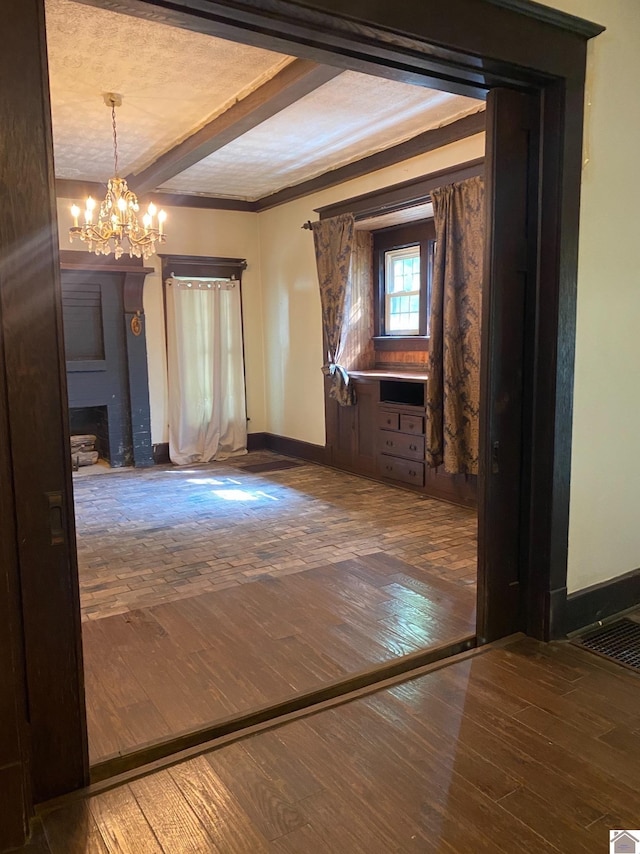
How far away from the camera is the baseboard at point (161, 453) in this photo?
695 centimetres

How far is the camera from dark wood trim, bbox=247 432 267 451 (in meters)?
7.52

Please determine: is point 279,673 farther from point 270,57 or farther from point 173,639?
point 270,57

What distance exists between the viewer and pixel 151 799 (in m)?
1.83

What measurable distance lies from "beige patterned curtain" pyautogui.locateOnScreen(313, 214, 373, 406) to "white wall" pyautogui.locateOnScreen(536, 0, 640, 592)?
10.6 feet

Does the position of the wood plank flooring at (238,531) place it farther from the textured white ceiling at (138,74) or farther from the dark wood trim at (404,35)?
the textured white ceiling at (138,74)

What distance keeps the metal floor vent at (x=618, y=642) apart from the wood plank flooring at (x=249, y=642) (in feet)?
1.64

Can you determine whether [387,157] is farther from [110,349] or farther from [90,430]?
[90,430]

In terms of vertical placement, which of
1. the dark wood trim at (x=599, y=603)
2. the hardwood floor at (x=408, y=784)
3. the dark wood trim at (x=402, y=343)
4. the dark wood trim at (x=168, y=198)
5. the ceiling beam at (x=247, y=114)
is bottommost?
the hardwood floor at (x=408, y=784)

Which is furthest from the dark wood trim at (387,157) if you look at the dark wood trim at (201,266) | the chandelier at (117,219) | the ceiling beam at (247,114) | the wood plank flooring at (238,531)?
the wood plank flooring at (238,531)

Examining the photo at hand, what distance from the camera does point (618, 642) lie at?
8.95 ft

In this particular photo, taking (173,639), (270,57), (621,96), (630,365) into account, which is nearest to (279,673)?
(173,639)

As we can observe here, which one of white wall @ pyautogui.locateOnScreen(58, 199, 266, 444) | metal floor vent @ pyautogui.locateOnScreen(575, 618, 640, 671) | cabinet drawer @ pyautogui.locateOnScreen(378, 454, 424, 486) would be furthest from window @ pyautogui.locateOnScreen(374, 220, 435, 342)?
metal floor vent @ pyautogui.locateOnScreen(575, 618, 640, 671)

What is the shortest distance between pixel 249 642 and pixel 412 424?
9.35 ft

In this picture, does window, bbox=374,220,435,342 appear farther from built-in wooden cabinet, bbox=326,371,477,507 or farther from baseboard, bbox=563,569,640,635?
baseboard, bbox=563,569,640,635
